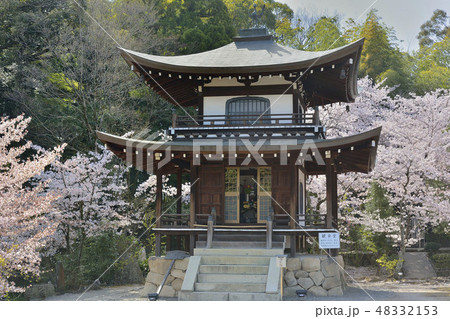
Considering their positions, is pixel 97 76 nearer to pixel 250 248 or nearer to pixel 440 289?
pixel 250 248

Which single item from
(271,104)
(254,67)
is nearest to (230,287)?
(271,104)

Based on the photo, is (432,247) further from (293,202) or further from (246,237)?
(246,237)

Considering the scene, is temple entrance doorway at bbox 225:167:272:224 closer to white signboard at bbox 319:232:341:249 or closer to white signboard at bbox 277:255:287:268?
white signboard at bbox 319:232:341:249

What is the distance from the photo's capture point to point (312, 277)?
50.9 ft

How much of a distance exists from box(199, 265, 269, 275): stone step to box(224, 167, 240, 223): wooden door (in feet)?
10.1

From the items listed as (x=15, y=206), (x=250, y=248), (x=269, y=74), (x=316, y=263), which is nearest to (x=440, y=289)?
(x=316, y=263)

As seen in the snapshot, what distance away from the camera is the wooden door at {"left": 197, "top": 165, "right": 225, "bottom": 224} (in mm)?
17578

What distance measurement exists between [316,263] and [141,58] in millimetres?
8478

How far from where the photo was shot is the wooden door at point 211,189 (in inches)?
692

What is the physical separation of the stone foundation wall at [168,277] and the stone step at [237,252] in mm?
765

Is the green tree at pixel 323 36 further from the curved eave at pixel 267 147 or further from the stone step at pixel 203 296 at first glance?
the stone step at pixel 203 296

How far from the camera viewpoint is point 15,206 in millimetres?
14672

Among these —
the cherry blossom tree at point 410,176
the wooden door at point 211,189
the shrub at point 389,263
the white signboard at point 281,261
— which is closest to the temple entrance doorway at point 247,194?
the wooden door at point 211,189

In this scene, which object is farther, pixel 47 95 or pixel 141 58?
pixel 47 95
